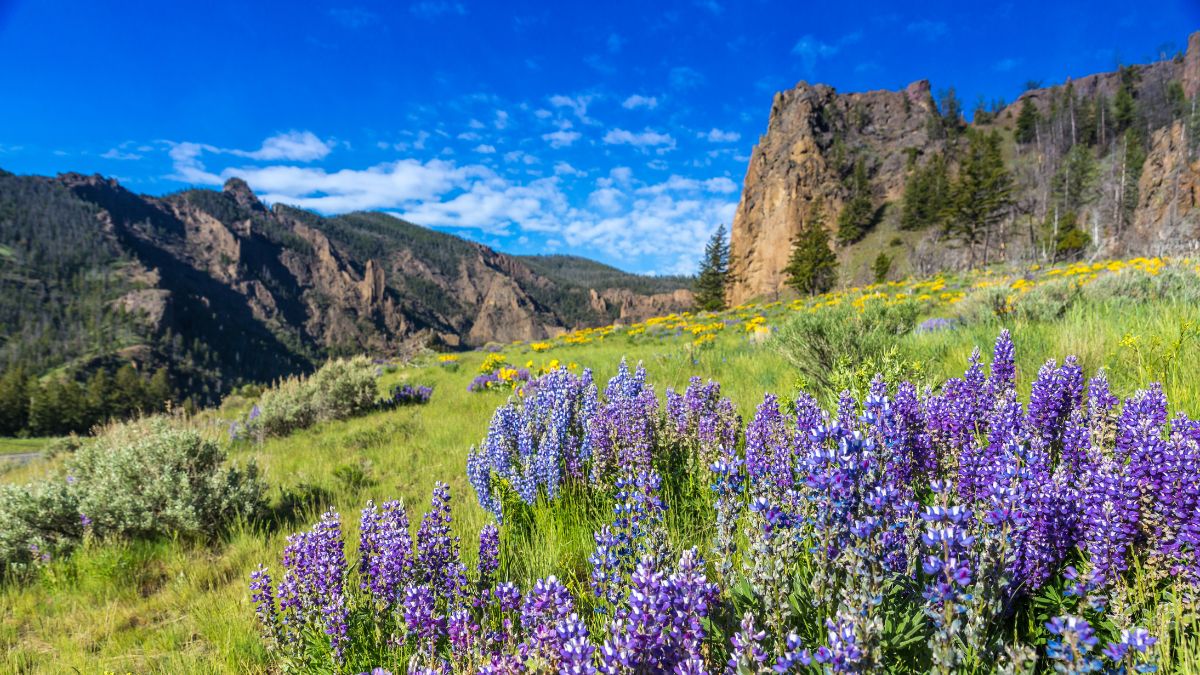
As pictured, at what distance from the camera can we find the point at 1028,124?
93.4m

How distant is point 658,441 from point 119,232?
236 metres

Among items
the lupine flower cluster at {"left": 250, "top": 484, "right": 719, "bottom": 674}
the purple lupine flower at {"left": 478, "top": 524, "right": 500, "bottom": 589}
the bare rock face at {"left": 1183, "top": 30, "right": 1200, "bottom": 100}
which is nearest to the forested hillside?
the lupine flower cluster at {"left": 250, "top": 484, "right": 719, "bottom": 674}

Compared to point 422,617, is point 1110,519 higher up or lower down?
higher up

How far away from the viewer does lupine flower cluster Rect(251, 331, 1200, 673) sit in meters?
1.46

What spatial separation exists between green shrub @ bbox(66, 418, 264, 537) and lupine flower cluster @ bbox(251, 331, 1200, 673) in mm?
2921

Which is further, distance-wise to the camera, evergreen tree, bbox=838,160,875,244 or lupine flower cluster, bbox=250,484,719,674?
evergreen tree, bbox=838,160,875,244

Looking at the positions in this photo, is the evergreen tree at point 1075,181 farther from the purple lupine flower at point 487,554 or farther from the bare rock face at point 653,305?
the bare rock face at point 653,305

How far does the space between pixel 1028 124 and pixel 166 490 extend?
130 meters

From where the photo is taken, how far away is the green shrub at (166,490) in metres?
4.75

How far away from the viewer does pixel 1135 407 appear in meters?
2.12

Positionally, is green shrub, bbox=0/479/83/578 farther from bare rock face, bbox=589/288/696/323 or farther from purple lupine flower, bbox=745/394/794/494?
bare rock face, bbox=589/288/696/323

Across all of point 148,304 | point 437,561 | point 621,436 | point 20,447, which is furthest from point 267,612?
point 148,304

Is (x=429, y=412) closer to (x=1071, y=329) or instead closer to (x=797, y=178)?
(x=1071, y=329)

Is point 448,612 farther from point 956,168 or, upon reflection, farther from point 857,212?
point 956,168
